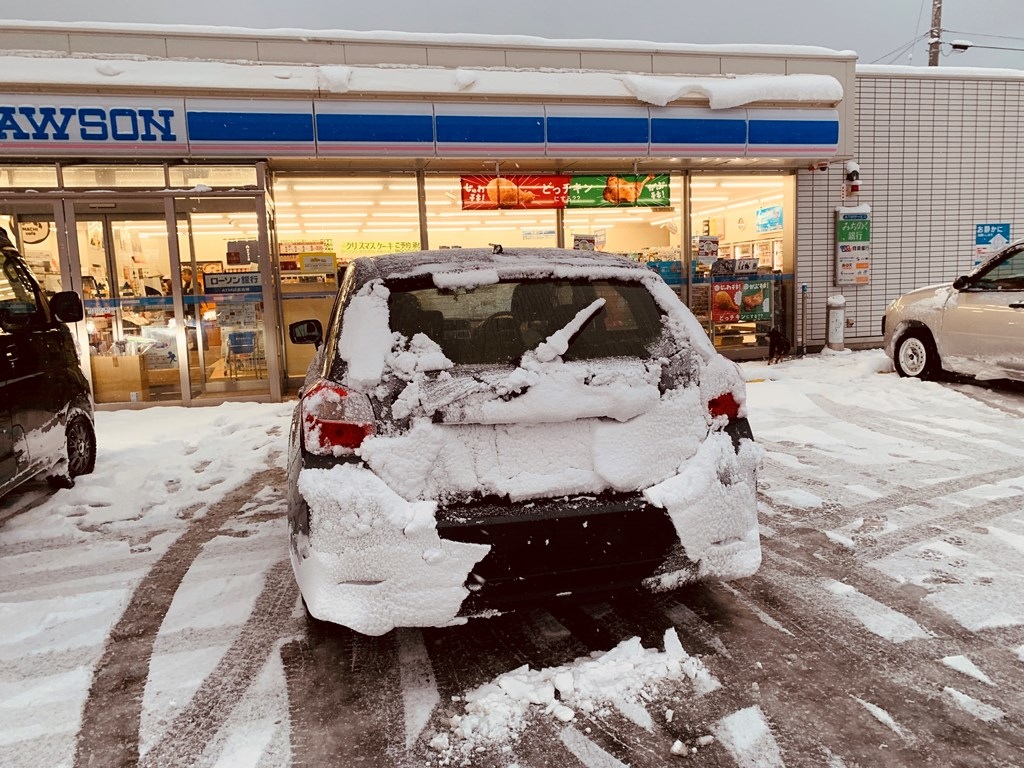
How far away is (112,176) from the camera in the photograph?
9070 mm

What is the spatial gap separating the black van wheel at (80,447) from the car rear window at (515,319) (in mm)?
4147

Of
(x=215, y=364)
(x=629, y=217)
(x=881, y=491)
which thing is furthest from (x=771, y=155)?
(x=215, y=364)

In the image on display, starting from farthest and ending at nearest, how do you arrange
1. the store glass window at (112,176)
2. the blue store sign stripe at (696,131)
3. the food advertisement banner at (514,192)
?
the food advertisement banner at (514,192) → the blue store sign stripe at (696,131) → the store glass window at (112,176)

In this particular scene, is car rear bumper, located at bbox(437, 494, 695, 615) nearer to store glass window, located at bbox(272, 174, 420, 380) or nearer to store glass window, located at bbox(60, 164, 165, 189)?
store glass window, located at bbox(60, 164, 165, 189)

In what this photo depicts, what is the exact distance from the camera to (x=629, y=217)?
11844 mm

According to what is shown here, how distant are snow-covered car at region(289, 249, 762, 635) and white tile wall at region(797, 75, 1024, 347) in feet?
34.7

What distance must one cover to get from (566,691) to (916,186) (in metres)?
13.4

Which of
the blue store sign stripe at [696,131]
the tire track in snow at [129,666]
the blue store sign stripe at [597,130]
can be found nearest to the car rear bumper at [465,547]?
the tire track in snow at [129,666]

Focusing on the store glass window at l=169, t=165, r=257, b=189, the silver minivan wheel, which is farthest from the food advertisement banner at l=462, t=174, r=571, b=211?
the silver minivan wheel

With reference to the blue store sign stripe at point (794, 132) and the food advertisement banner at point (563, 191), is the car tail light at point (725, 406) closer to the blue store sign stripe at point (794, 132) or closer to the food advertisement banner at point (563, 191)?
the blue store sign stripe at point (794, 132)

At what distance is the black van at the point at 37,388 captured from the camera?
15.4 feet

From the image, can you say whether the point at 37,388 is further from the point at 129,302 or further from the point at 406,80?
the point at 406,80

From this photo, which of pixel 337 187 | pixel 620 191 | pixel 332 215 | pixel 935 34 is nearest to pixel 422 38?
pixel 337 187

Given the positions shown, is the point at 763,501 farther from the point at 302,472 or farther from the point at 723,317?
the point at 723,317
